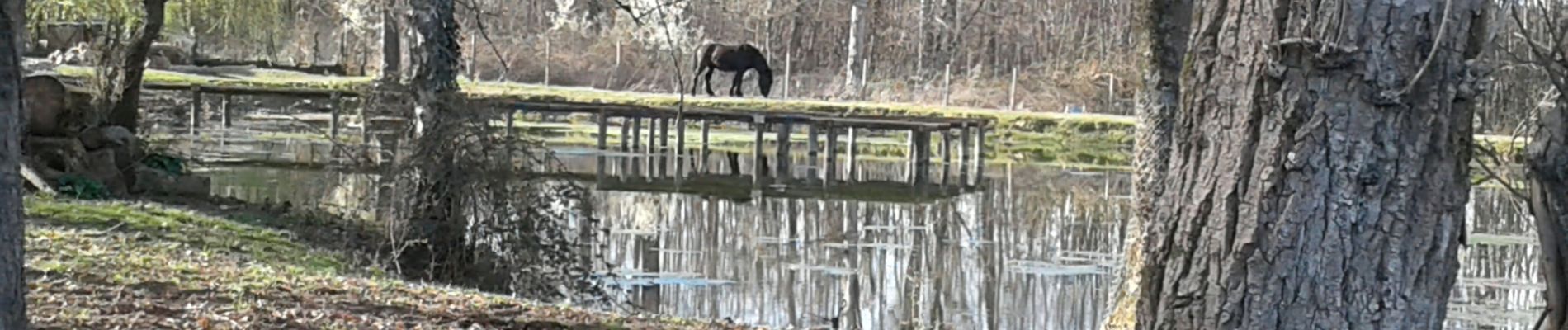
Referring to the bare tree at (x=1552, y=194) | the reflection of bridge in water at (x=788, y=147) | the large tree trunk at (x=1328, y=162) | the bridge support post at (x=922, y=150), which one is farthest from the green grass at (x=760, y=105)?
the large tree trunk at (x=1328, y=162)

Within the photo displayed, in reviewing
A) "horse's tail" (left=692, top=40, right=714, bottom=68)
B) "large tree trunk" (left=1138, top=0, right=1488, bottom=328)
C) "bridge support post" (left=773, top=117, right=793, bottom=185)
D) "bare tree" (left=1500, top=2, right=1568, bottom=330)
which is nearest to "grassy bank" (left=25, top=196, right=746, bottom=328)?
"bare tree" (left=1500, top=2, right=1568, bottom=330)

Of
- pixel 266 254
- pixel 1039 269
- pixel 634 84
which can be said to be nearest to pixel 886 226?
pixel 1039 269

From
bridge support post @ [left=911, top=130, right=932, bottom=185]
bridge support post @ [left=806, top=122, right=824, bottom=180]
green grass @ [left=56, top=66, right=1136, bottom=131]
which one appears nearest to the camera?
bridge support post @ [left=911, top=130, right=932, bottom=185]

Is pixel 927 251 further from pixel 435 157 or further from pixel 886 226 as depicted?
pixel 435 157

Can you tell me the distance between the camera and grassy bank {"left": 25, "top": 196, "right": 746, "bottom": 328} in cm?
588

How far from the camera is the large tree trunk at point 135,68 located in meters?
13.9

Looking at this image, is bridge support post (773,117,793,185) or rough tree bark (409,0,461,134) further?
bridge support post (773,117,793,185)

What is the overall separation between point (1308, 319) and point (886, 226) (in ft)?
44.2

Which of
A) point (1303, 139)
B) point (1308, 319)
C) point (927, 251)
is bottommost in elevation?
point (927, 251)

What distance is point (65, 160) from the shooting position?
12.2 metres

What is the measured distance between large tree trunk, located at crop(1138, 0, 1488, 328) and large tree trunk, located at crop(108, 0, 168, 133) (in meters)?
11.9

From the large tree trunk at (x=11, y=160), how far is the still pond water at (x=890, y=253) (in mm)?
5472

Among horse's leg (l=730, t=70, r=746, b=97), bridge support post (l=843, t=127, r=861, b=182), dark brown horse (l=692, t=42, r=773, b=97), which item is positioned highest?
dark brown horse (l=692, t=42, r=773, b=97)

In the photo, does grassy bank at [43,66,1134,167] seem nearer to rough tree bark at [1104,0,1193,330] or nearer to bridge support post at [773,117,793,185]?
bridge support post at [773,117,793,185]
